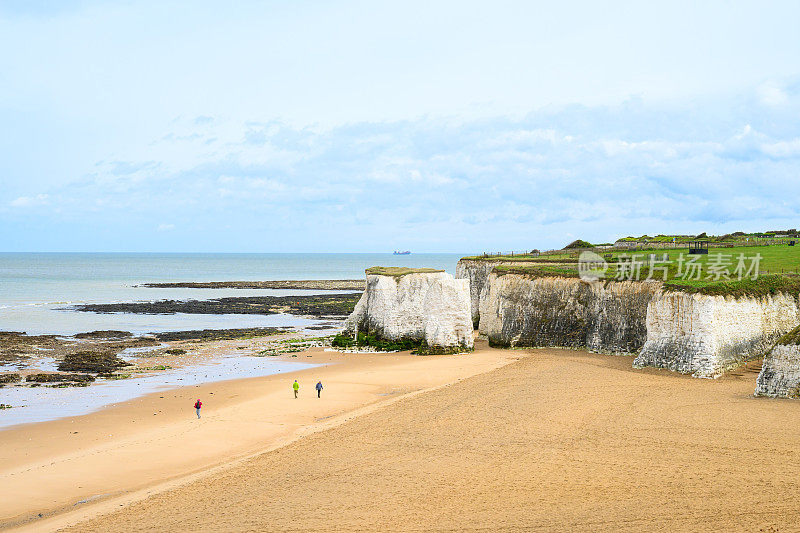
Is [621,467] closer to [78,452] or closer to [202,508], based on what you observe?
[202,508]

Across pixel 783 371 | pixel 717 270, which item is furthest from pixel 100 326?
pixel 783 371

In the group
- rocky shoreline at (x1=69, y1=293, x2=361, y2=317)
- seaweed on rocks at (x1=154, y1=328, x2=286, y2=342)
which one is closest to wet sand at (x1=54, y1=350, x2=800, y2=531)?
seaweed on rocks at (x1=154, y1=328, x2=286, y2=342)

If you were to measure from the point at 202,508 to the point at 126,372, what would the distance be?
23563 millimetres

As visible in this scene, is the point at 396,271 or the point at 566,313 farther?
the point at 396,271

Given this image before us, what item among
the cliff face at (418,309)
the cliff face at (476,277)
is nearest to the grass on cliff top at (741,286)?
the cliff face at (418,309)

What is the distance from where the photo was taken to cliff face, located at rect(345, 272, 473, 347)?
3844 cm

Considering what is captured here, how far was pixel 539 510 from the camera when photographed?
13359mm

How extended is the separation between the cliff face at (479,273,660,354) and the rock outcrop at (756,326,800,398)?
32.8 ft

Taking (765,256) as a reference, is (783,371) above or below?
below

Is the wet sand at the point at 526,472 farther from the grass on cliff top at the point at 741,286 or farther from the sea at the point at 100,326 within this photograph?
the sea at the point at 100,326

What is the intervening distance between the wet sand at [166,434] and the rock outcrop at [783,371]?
12.8 m

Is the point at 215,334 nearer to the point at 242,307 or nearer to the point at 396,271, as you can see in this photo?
the point at 396,271

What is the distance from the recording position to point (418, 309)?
40812 mm

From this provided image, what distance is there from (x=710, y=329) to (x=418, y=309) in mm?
18222
